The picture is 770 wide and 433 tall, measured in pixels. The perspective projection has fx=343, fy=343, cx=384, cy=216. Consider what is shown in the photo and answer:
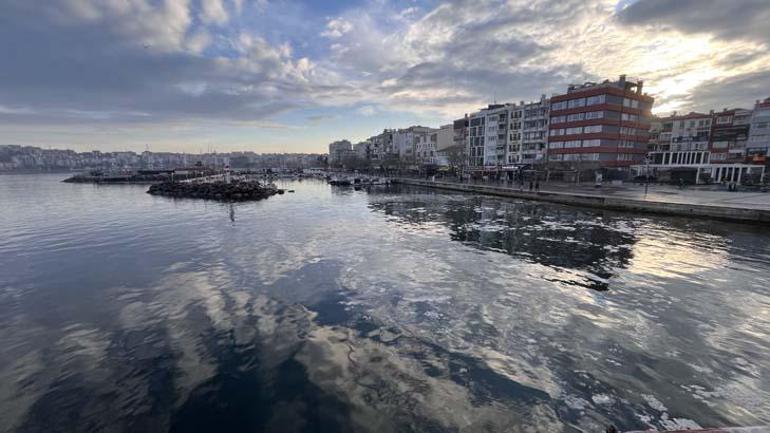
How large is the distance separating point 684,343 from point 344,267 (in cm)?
1303

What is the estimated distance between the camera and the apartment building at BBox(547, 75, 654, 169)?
243 ft

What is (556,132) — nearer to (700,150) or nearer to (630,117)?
(630,117)

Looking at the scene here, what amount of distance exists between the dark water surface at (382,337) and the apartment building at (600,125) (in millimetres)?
60775

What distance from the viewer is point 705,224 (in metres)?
29.0

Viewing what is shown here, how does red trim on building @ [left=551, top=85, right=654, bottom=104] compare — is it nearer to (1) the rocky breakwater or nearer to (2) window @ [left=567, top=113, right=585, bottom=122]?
(2) window @ [left=567, top=113, right=585, bottom=122]

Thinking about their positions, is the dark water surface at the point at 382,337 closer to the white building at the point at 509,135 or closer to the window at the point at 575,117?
the window at the point at 575,117

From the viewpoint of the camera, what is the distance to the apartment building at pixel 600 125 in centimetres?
7400

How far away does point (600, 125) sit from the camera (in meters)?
73.8

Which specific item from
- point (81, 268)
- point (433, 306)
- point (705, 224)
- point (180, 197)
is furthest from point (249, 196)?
point (705, 224)

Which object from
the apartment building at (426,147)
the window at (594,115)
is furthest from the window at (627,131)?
the apartment building at (426,147)

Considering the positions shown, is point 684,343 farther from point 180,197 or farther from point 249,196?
point 180,197

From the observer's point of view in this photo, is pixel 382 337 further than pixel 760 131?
No

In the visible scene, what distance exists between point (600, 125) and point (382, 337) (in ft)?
269

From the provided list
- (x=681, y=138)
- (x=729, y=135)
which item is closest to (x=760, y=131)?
(x=729, y=135)
